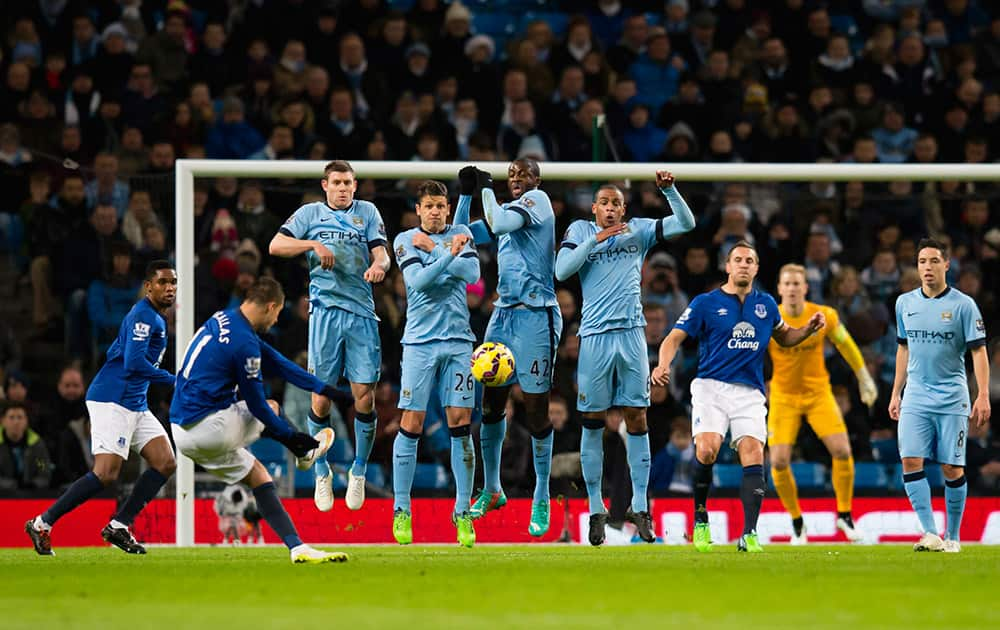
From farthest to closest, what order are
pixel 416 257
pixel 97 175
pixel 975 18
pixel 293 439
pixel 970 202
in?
1. pixel 975 18
2. pixel 970 202
3. pixel 97 175
4. pixel 416 257
5. pixel 293 439

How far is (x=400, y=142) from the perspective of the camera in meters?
18.9

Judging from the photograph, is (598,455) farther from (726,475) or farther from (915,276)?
(915,276)

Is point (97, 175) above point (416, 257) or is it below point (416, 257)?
above

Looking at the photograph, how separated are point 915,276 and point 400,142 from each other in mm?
6240

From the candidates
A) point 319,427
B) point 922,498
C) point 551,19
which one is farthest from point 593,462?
point 551,19

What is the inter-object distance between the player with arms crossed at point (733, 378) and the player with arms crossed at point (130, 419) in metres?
3.97

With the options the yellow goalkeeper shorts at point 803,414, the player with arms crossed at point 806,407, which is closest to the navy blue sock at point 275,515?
the player with arms crossed at point 806,407

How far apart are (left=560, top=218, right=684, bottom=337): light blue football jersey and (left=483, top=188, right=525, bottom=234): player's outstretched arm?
47 cm

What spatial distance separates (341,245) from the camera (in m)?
13.0

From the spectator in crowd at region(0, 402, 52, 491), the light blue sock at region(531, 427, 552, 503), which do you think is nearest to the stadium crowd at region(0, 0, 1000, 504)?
the spectator in crowd at region(0, 402, 52, 491)

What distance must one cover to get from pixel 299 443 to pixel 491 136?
9.87 m

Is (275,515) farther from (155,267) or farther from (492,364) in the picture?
(155,267)

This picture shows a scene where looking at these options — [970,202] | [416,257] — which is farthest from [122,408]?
[970,202]

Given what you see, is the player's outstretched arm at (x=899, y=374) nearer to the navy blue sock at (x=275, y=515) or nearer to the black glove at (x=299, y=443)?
the black glove at (x=299, y=443)
